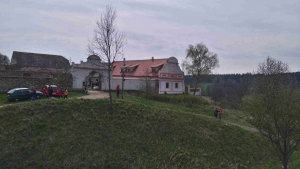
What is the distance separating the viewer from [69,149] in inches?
538

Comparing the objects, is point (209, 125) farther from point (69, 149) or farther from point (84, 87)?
point (84, 87)

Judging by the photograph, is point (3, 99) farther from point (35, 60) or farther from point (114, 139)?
point (35, 60)

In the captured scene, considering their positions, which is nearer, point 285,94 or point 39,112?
point 285,94

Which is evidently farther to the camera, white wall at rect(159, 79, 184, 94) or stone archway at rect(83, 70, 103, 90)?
white wall at rect(159, 79, 184, 94)

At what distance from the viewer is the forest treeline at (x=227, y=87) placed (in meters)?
44.8

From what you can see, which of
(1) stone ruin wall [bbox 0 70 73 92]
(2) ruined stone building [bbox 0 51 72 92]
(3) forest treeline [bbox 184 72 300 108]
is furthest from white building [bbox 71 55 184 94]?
(3) forest treeline [bbox 184 72 300 108]

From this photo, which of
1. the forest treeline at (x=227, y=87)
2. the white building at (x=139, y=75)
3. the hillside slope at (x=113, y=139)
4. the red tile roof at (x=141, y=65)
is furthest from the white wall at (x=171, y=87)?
the hillside slope at (x=113, y=139)

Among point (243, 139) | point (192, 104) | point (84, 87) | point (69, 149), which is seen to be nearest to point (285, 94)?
point (243, 139)

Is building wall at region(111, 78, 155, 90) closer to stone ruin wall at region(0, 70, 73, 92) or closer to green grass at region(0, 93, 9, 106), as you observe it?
stone ruin wall at region(0, 70, 73, 92)

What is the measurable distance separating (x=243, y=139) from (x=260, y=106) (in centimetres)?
863

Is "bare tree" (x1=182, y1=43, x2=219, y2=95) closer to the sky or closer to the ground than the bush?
closer to the sky

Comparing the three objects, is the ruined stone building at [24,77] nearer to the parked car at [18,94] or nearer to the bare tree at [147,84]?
the parked car at [18,94]

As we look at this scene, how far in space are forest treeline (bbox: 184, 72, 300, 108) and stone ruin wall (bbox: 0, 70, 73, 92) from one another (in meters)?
22.8

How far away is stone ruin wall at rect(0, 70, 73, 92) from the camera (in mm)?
29922
